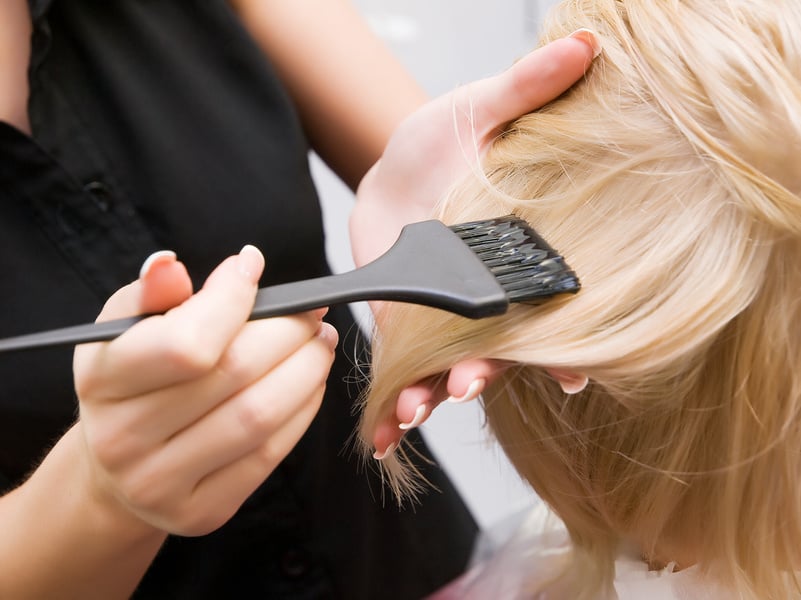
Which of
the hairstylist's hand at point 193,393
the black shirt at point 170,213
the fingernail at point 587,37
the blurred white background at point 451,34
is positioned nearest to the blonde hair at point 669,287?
the fingernail at point 587,37

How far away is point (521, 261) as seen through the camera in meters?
0.49

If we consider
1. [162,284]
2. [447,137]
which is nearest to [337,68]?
[447,137]

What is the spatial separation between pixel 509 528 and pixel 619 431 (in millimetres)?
461

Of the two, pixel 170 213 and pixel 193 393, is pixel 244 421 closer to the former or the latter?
pixel 193 393

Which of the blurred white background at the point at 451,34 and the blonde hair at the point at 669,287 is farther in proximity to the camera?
the blurred white background at the point at 451,34

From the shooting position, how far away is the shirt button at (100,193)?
26.8 inches

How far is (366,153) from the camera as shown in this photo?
2.74ft

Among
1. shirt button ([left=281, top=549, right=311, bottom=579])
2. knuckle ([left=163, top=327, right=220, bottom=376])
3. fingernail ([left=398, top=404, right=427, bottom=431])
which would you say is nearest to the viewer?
knuckle ([left=163, top=327, right=220, bottom=376])

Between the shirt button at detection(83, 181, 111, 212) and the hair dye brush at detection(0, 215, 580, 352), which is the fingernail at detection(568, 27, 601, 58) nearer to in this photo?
the hair dye brush at detection(0, 215, 580, 352)

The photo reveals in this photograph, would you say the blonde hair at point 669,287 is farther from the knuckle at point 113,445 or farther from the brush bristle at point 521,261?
the knuckle at point 113,445

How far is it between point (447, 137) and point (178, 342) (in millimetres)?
329

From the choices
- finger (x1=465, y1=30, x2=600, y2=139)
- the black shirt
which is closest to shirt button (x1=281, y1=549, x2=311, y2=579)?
the black shirt

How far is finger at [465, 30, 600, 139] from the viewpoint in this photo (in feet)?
1.71

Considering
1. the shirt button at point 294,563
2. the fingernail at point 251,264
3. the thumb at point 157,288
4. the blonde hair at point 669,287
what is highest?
the thumb at point 157,288
